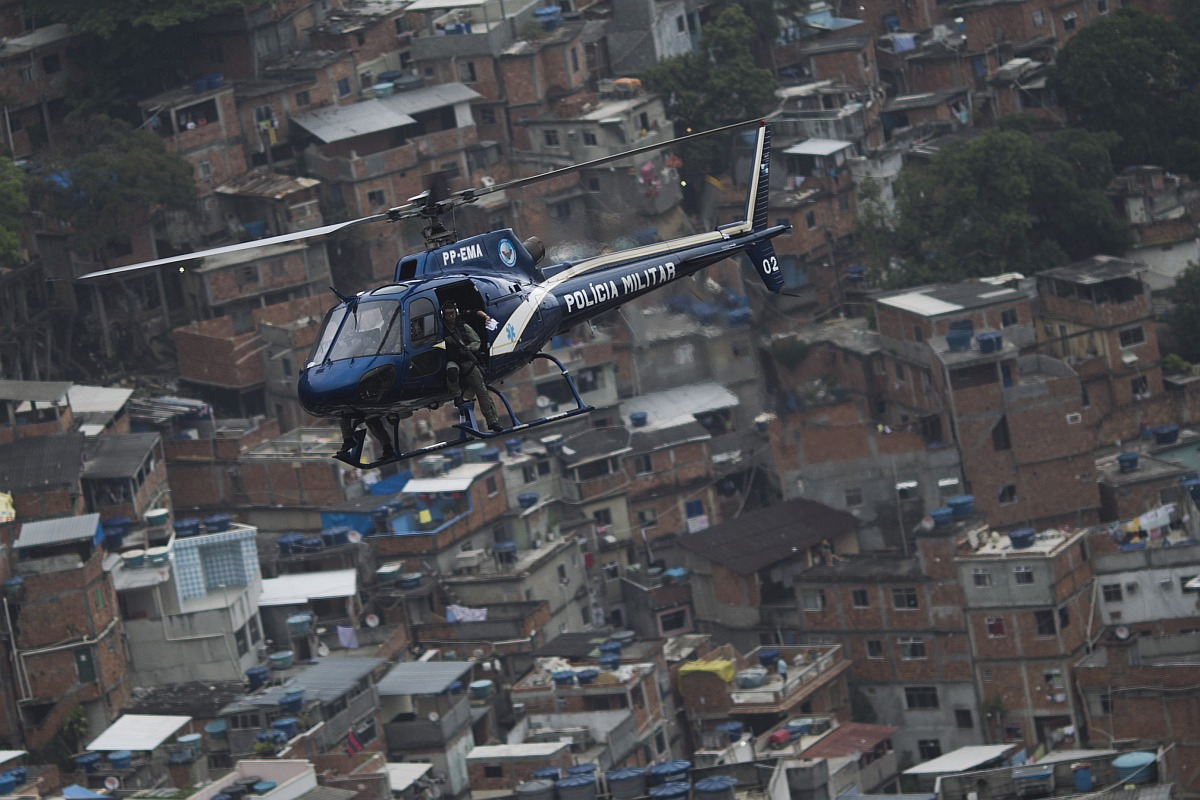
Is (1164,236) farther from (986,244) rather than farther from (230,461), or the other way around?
(230,461)

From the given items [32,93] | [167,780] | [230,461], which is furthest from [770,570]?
[32,93]

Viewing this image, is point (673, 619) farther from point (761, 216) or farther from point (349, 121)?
point (761, 216)

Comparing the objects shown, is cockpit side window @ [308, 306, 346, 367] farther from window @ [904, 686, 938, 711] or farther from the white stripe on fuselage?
window @ [904, 686, 938, 711]

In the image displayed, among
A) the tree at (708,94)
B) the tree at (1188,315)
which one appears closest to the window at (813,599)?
the tree at (1188,315)

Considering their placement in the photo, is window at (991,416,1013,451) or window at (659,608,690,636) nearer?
window at (659,608,690,636)

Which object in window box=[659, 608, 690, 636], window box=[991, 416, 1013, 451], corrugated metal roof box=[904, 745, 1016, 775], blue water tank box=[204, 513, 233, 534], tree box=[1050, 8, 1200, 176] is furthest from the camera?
tree box=[1050, 8, 1200, 176]

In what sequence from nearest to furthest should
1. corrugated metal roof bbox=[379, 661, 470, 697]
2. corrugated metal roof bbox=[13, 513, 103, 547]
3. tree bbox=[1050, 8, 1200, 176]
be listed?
corrugated metal roof bbox=[379, 661, 470, 697] → corrugated metal roof bbox=[13, 513, 103, 547] → tree bbox=[1050, 8, 1200, 176]

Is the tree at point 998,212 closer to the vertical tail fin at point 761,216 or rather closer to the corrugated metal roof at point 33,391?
the corrugated metal roof at point 33,391

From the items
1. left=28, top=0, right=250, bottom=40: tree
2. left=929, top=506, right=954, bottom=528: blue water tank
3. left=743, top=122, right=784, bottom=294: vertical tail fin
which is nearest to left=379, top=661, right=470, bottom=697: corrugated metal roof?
left=929, top=506, right=954, bottom=528: blue water tank

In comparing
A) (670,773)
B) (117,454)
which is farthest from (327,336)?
(117,454)
